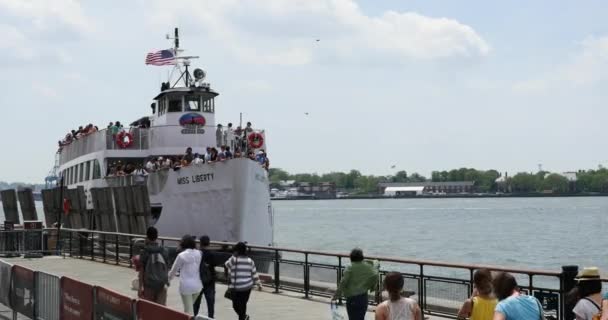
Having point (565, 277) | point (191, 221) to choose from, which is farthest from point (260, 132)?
point (565, 277)

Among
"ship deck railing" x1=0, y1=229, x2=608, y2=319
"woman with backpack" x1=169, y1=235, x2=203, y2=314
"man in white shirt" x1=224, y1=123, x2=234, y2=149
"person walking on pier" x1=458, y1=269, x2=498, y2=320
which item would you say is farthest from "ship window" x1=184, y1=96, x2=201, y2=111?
"person walking on pier" x1=458, y1=269, x2=498, y2=320

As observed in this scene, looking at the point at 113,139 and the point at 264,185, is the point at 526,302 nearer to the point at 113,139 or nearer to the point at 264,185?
the point at 264,185

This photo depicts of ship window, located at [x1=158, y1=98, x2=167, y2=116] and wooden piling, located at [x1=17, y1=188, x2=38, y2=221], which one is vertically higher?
ship window, located at [x1=158, y1=98, x2=167, y2=116]

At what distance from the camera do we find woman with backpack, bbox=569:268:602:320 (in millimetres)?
7457

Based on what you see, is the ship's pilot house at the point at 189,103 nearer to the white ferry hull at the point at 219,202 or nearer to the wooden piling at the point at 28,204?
the white ferry hull at the point at 219,202

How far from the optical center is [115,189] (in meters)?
33.6

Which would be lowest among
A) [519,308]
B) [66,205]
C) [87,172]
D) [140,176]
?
[519,308]

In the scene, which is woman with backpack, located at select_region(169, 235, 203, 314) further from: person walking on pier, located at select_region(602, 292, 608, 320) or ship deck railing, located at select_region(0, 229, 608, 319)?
person walking on pier, located at select_region(602, 292, 608, 320)

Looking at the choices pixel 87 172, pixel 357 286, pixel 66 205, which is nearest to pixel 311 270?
pixel 357 286

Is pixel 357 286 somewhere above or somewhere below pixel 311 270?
above

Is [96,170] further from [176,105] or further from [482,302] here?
[482,302]

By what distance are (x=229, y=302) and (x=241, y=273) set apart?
4242 millimetres

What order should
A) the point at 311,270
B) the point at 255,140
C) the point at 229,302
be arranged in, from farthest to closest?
the point at 255,140 → the point at 311,270 → the point at 229,302

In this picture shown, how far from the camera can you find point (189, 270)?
494 inches
